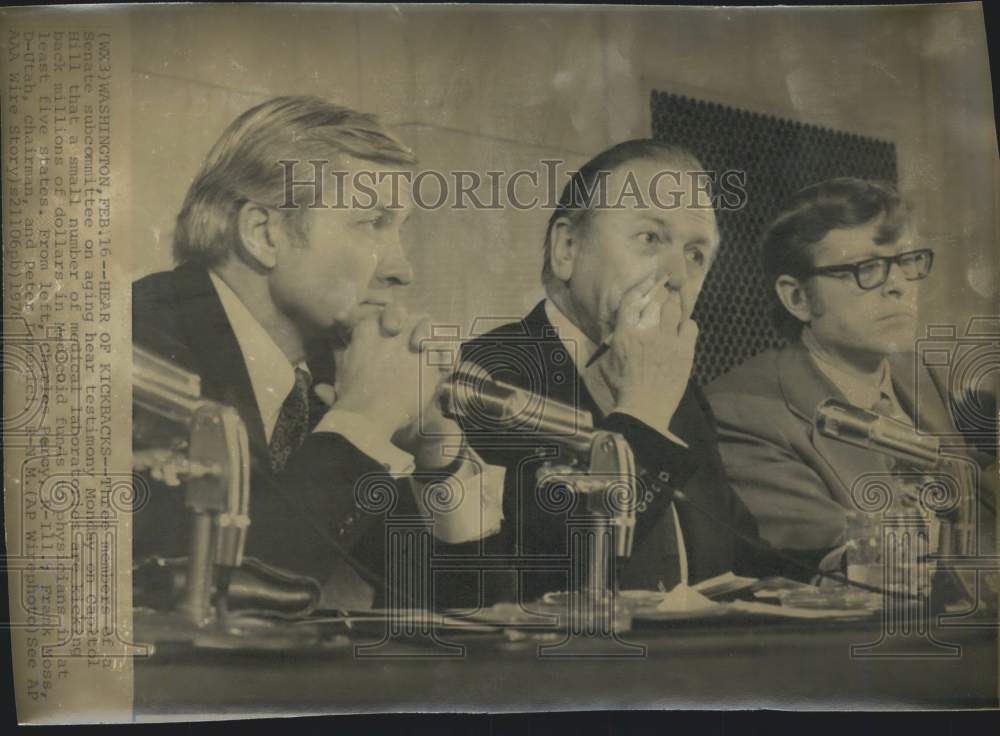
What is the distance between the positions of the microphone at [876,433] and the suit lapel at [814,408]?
0.8 inches

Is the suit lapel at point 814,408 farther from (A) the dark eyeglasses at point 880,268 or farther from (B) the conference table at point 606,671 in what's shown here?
(B) the conference table at point 606,671

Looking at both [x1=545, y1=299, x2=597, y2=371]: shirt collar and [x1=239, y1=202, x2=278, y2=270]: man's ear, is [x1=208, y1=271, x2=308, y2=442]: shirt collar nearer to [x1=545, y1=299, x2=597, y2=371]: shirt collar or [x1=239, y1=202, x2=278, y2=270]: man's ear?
[x1=239, y1=202, x2=278, y2=270]: man's ear

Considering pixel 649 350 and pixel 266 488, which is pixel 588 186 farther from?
pixel 266 488

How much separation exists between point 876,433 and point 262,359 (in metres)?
1.81

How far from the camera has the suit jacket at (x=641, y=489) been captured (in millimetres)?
3385

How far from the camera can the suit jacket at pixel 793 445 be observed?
3420 mm

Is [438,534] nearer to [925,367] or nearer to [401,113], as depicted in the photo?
[401,113]

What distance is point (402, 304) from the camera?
3395 millimetres

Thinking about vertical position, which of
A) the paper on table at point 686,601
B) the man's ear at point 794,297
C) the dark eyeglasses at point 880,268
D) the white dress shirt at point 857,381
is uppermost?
the dark eyeglasses at point 880,268
